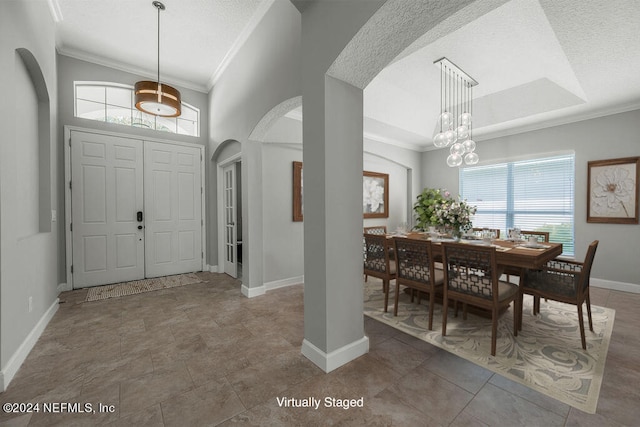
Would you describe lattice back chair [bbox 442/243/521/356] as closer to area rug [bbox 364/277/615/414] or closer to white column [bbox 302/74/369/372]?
area rug [bbox 364/277/615/414]

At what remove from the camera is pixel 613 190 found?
385 cm

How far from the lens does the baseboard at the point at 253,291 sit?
354 cm

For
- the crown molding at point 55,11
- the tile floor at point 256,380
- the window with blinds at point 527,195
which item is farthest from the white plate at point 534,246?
the crown molding at point 55,11

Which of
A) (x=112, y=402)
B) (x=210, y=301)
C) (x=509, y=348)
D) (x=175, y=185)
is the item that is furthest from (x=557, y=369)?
(x=175, y=185)

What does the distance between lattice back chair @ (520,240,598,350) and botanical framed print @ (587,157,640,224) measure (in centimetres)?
224

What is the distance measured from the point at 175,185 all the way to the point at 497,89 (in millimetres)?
5808

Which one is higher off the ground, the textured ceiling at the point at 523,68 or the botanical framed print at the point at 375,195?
the textured ceiling at the point at 523,68

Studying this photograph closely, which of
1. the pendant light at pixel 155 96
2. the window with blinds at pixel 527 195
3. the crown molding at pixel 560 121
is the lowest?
the window with blinds at pixel 527 195

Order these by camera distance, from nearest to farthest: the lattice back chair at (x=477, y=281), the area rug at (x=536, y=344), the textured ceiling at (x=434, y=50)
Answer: the area rug at (x=536, y=344), the textured ceiling at (x=434, y=50), the lattice back chair at (x=477, y=281)

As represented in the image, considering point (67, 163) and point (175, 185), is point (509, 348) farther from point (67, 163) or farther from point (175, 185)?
point (67, 163)

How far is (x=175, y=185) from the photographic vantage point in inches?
183

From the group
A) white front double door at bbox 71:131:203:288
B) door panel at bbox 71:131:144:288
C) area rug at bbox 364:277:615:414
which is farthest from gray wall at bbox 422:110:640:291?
door panel at bbox 71:131:144:288

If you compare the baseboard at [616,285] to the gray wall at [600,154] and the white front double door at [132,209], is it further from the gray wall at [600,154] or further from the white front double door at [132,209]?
the white front double door at [132,209]

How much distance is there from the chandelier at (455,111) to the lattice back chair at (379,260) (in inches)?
62.7
